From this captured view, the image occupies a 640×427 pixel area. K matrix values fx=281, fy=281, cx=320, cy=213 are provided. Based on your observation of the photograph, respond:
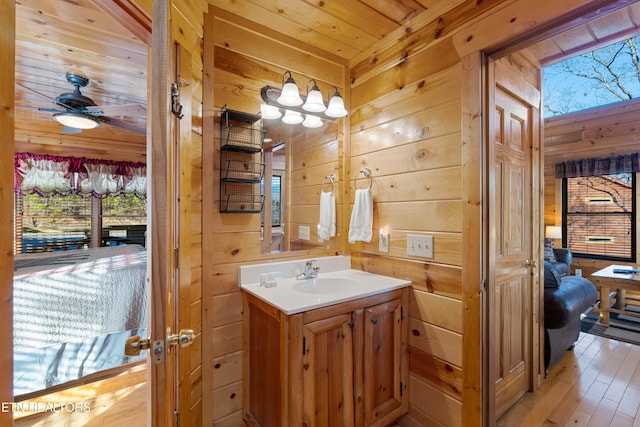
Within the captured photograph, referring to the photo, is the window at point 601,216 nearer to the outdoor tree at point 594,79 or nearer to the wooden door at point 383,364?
the outdoor tree at point 594,79

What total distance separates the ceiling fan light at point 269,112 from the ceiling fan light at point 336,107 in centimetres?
36

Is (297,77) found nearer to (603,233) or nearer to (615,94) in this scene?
(615,94)

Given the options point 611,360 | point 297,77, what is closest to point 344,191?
point 297,77

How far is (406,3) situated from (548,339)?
263 centimetres

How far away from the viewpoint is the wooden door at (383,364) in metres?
1.54

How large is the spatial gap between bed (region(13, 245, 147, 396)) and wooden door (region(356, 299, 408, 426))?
1.86m

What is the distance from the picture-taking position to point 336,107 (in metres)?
1.99

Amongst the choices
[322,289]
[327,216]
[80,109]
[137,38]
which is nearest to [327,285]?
[322,289]

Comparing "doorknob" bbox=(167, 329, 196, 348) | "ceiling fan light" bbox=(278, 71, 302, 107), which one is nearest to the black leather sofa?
"ceiling fan light" bbox=(278, 71, 302, 107)

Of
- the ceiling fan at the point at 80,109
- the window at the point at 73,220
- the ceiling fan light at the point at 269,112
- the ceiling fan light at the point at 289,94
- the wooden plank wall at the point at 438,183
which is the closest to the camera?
the wooden plank wall at the point at 438,183

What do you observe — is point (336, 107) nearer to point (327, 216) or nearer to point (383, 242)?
point (327, 216)

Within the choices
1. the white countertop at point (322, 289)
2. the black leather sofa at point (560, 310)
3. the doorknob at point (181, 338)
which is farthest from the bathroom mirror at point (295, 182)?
the black leather sofa at point (560, 310)

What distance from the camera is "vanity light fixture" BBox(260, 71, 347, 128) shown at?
1783mm

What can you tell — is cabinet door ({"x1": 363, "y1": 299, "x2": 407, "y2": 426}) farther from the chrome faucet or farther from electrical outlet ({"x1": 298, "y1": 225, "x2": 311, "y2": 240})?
electrical outlet ({"x1": 298, "y1": 225, "x2": 311, "y2": 240})
